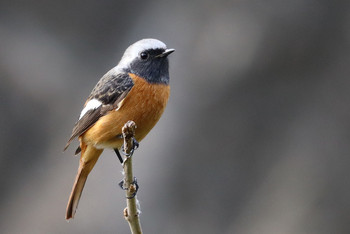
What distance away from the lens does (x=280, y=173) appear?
552 centimetres

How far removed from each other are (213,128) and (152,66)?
251 cm

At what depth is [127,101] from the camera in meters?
3.01

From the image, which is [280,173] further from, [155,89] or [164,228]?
[155,89]

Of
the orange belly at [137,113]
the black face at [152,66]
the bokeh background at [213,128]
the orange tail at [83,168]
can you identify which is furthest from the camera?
the bokeh background at [213,128]

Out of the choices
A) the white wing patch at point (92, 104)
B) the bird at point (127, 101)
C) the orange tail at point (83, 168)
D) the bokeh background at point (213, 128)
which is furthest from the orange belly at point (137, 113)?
the bokeh background at point (213, 128)

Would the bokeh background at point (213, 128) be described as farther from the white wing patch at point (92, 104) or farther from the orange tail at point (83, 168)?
the white wing patch at point (92, 104)

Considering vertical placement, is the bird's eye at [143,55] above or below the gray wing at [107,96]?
above

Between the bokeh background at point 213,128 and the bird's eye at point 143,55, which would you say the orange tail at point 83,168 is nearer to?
the bird's eye at point 143,55

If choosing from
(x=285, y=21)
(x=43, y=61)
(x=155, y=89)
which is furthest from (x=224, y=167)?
(x=155, y=89)

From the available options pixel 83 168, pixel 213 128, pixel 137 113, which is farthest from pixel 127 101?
pixel 213 128

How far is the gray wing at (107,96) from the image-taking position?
307 cm

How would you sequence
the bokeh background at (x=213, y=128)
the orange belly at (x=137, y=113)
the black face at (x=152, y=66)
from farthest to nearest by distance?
1. the bokeh background at (x=213, y=128)
2. the black face at (x=152, y=66)
3. the orange belly at (x=137, y=113)

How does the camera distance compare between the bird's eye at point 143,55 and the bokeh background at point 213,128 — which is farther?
the bokeh background at point 213,128

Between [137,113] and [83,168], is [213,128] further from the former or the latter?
[137,113]
